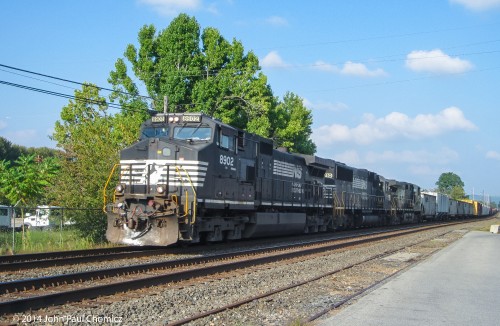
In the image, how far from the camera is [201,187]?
15734mm

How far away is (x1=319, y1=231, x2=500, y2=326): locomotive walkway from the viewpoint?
793cm

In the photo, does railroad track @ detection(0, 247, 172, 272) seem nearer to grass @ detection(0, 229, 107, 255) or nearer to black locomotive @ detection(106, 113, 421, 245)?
black locomotive @ detection(106, 113, 421, 245)

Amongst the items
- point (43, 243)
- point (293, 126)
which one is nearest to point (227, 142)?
point (43, 243)

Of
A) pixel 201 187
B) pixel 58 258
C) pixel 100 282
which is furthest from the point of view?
pixel 201 187

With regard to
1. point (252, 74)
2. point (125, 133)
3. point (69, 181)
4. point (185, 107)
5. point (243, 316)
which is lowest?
point (243, 316)

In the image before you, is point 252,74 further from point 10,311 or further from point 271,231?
point 10,311

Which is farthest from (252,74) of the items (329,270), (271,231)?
(329,270)

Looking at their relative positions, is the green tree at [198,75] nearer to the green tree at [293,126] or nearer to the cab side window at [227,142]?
the green tree at [293,126]

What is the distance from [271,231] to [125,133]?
7927 mm

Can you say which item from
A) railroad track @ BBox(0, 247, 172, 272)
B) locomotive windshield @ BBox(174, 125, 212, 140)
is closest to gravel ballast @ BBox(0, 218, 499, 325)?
railroad track @ BBox(0, 247, 172, 272)

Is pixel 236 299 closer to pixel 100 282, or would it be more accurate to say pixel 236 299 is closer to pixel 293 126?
pixel 100 282

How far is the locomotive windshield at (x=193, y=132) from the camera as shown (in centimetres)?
1642

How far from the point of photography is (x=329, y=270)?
46.5ft

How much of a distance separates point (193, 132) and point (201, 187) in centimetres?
189
